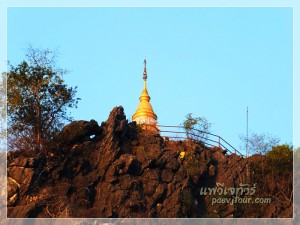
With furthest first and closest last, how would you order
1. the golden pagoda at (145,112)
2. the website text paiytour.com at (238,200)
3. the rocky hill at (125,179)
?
the golden pagoda at (145,112) → the website text paiytour.com at (238,200) → the rocky hill at (125,179)

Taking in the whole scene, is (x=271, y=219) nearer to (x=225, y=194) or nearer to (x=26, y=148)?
(x=225, y=194)

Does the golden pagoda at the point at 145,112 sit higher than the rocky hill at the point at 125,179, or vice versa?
the golden pagoda at the point at 145,112

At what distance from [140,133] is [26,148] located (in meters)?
4.93

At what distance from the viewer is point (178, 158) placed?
39.9 meters

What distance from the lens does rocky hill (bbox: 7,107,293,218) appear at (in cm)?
3712

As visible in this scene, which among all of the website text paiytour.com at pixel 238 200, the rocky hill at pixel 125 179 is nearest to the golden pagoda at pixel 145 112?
the rocky hill at pixel 125 179

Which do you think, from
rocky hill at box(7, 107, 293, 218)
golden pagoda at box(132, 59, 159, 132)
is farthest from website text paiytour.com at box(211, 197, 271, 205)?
golden pagoda at box(132, 59, 159, 132)

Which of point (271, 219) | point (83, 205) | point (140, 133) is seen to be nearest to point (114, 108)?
point (140, 133)

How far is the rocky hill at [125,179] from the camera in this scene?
37125 mm

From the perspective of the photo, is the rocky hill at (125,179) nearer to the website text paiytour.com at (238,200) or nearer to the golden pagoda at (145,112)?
the website text paiytour.com at (238,200)

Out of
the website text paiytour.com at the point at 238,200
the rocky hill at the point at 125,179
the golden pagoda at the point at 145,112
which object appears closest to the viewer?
the rocky hill at the point at 125,179

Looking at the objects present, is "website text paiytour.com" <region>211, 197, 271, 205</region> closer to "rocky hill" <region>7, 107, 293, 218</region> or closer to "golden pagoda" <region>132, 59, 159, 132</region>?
"rocky hill" <region>7, 107, 293, 218</region>

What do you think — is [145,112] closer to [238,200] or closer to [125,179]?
[238,200]

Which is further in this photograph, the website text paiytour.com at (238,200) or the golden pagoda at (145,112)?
the golden pagoda at (145,112)
